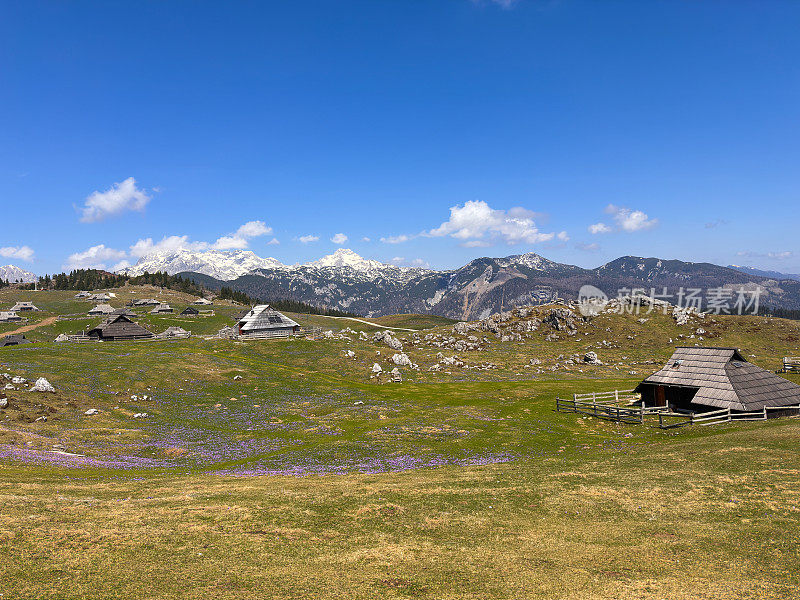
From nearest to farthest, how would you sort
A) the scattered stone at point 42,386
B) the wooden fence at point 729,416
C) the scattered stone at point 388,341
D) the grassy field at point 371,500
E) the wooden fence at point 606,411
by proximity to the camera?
1. the grassy field at point 371,500
2. the wooden fence at point 729,416
3. the scattered stone at point 42,386
4. the wooden fence at point 606,411
5. the scattered stone at point 388,341

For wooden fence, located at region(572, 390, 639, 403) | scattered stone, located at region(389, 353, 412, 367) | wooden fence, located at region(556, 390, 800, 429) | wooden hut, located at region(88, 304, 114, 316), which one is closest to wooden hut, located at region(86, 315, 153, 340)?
wooden hut, located at region(88, 304, 114, 316)

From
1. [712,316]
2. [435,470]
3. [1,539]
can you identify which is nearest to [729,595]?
[435,470]

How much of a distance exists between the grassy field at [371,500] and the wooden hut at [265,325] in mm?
62344

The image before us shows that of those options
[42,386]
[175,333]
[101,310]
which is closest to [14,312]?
[101,310]

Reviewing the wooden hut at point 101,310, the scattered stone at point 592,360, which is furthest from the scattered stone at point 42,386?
the wooden hut at point 101,310

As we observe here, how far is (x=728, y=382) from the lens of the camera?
47375 mm

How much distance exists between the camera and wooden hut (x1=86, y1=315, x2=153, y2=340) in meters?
110

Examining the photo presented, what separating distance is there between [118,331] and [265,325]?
121 feet

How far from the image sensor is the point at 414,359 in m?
105

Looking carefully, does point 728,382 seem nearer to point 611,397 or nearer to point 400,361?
point 611,397

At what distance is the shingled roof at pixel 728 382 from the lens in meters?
46.2

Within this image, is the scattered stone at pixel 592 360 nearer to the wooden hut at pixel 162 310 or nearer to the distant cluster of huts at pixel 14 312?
the wooden hut at pixel 162 310

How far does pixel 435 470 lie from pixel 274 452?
1590 cm

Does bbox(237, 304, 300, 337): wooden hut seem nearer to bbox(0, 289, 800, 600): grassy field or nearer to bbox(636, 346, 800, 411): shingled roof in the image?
bbox(0, 289, 800, 600): grassy field
